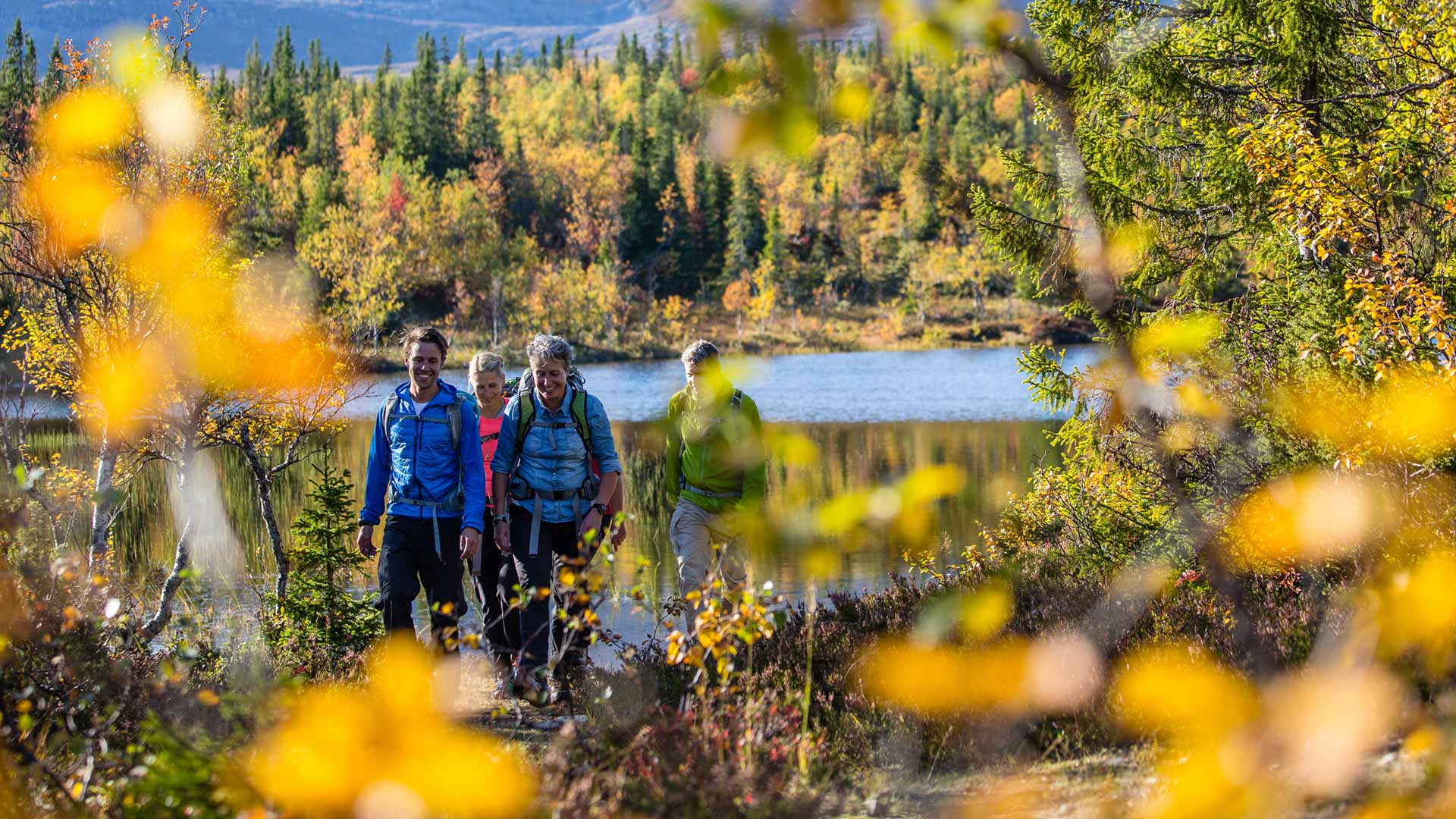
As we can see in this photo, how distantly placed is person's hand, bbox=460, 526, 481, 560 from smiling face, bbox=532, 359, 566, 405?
2.55ft

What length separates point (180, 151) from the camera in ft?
29.8

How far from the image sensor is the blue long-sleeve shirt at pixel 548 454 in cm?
586

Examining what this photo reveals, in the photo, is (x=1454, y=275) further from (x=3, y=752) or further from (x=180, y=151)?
(x=180, y=151)

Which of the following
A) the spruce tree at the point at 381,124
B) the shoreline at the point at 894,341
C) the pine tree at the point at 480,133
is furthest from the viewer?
the pine tree at the point at 480,133

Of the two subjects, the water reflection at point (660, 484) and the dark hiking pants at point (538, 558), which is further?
the water reflection at point (660, 484)

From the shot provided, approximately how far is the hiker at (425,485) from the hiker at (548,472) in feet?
0.70

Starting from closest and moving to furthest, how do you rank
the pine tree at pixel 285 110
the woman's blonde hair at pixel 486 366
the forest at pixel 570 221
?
the woman's blonde hair at pixel 486 366
the forest at pixel 570 221
the pine tree at pixel 285 110

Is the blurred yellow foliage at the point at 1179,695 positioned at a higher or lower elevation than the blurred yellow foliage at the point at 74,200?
lower

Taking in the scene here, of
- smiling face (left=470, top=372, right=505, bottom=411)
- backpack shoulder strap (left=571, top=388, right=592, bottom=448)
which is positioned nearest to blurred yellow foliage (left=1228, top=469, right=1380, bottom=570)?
backpack shoulder strap (left=571, top=388, right=592, bottom=448)

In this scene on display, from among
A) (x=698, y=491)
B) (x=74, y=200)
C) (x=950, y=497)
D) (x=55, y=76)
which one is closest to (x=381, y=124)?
(x=55, y=76)

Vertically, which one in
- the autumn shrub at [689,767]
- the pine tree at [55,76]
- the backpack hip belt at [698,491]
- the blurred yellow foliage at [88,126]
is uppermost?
the pine tree at [55,76]

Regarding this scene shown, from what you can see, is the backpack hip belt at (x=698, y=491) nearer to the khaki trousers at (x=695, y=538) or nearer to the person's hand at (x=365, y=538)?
the khaki trousers at (x=695, y=538)

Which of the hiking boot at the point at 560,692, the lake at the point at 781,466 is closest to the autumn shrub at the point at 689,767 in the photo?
the lake at the point at 781,466

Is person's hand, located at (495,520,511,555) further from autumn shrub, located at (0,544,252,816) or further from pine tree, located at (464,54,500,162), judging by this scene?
pine tree, located at (464,54,500,162)
